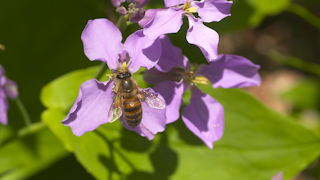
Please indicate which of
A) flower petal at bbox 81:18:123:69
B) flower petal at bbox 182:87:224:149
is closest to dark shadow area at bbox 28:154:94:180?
flower petal at bbox 182:87:224:149

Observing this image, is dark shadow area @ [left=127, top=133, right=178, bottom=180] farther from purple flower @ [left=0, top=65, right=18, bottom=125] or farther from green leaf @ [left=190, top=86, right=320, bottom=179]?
purple flower @ [left=0, top=65, right=18, bottom=125]

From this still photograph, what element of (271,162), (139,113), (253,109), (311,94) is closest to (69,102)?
(139,113)

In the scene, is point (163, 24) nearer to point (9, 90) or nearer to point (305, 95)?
point (9, 90)

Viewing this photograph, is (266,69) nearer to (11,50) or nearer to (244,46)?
(244,46)

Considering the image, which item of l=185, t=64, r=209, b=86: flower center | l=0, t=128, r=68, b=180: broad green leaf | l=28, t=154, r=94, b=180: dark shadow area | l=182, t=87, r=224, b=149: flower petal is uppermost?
l=185, t=64, r=209, b=86: flower center

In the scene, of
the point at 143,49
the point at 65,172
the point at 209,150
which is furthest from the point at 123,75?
the point at 65,172

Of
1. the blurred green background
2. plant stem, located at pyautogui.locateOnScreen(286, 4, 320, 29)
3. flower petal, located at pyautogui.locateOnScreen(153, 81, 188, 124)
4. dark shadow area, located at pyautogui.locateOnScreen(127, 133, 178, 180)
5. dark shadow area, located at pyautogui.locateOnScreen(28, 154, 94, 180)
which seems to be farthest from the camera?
plant stem, located at pyautogui.locateOnScreen(286, 4, 320, 29)

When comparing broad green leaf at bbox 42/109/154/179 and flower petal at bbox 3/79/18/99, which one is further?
flower petal at bbox 3/79/18/99
